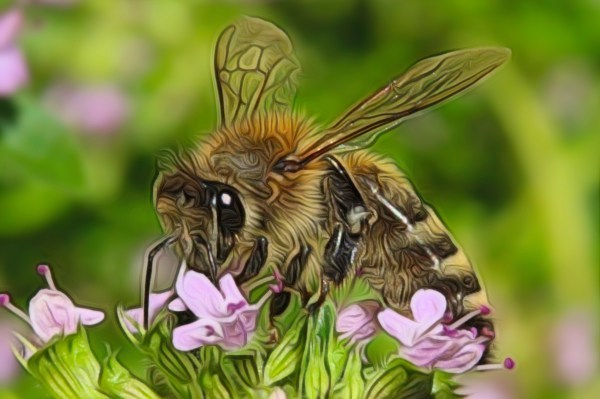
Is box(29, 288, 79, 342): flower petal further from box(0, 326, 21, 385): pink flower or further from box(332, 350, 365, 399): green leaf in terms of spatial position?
box(0, 326, 21, 385): pink flower

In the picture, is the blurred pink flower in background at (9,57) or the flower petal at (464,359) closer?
the flower petal at (464,359)

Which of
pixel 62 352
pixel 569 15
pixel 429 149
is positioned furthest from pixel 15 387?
pixel 569 15

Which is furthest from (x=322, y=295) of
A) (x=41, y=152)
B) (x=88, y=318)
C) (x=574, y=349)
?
(x=574, y=349)

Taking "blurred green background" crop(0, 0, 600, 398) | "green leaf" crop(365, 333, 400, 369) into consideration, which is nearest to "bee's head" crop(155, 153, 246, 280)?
"green leaf" crop(365, 333, 400, 369)

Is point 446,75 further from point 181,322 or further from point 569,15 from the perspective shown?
point 569,15

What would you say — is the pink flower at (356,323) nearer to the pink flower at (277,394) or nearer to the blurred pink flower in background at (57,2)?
the pink flower at (277,394)

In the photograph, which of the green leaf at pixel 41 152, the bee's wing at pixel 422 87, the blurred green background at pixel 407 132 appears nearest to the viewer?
the bee's wing at pixel 422 87

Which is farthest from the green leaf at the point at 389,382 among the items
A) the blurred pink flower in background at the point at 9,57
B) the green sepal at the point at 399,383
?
the blurred pink flower in background at the point at 9,57
